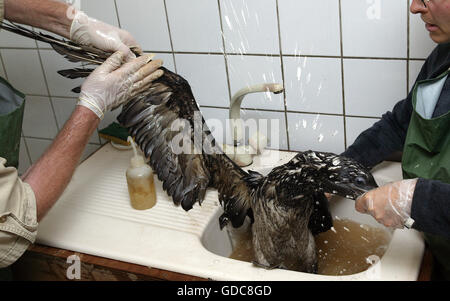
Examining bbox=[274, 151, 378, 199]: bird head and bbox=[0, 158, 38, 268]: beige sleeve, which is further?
bbox=[274, 151, 378, 199]: bird head

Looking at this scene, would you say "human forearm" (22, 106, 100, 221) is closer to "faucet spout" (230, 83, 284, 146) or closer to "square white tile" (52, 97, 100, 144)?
"faucet spout" (230, 83, 284, 146)

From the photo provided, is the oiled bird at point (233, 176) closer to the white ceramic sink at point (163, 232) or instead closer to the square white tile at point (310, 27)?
the white ceramic sink at point (163, 232)

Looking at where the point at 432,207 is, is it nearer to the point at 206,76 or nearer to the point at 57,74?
the point at 206,76

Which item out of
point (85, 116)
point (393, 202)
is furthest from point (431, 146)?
point (85, 116)

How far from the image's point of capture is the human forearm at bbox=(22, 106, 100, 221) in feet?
3.60

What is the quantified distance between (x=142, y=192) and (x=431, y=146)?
0.78 m

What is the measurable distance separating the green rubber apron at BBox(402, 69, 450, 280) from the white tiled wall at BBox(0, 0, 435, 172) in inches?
8.8

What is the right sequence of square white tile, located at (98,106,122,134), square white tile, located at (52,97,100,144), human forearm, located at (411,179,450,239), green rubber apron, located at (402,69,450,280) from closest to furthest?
1. human forearm, located at (411,179,450,239)
2. green rubber apron, located at (402,69,450,280)
3. square white tile, located at (98,106,122,134)
4. square white tile, located at (52,97,100,144)

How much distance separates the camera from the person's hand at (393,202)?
3.32ft

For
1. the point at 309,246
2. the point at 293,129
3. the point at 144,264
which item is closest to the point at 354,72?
the point at 293,129

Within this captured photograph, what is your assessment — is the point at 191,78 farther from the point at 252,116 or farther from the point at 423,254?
the point at 423,254

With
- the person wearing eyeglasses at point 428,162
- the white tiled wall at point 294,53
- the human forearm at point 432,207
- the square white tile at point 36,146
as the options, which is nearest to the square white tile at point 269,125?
the white tiled wall at point 294,53

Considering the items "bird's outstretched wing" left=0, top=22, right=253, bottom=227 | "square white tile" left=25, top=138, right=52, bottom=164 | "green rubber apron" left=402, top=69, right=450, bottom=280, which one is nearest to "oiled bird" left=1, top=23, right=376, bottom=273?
"bird's outstretched wing" left=0, top=22, right=253, bottom=227

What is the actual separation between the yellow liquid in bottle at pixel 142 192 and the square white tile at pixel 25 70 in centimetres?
82
